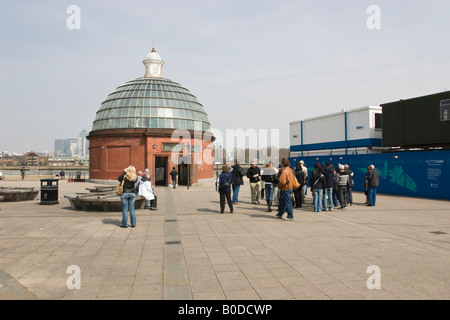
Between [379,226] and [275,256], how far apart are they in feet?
15.2

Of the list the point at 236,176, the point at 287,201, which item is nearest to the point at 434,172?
the point at 236,176

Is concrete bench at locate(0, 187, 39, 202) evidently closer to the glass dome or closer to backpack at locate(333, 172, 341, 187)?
backpack at locate(333, 172, 341, 187)

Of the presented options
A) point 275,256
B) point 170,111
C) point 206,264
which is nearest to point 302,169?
point 275,256

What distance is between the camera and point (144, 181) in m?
11.1

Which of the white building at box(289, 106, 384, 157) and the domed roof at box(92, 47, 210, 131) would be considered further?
the domed roof at box(92, 47, 210, 131)

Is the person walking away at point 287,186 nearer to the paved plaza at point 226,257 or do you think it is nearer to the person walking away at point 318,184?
the paved plaza at point 226,257

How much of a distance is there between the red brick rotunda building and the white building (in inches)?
378

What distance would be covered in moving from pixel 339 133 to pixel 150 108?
1813 cm

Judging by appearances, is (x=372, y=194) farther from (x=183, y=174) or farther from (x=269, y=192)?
(x=183, y=174)

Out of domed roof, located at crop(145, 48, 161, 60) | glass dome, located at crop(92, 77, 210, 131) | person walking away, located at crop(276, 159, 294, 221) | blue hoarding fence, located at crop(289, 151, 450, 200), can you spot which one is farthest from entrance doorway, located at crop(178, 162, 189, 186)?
person walking away, located at crop(276, 159, 294, 221)

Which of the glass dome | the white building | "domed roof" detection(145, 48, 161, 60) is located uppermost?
"domed roof" detection(145, 48, 161, 60)

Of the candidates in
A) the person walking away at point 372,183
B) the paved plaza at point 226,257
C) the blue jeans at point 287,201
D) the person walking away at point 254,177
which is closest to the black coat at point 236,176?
the person walking away at point 254,177

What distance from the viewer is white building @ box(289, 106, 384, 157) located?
20812 millimetres

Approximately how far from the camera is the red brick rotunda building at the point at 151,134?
1165 inches
